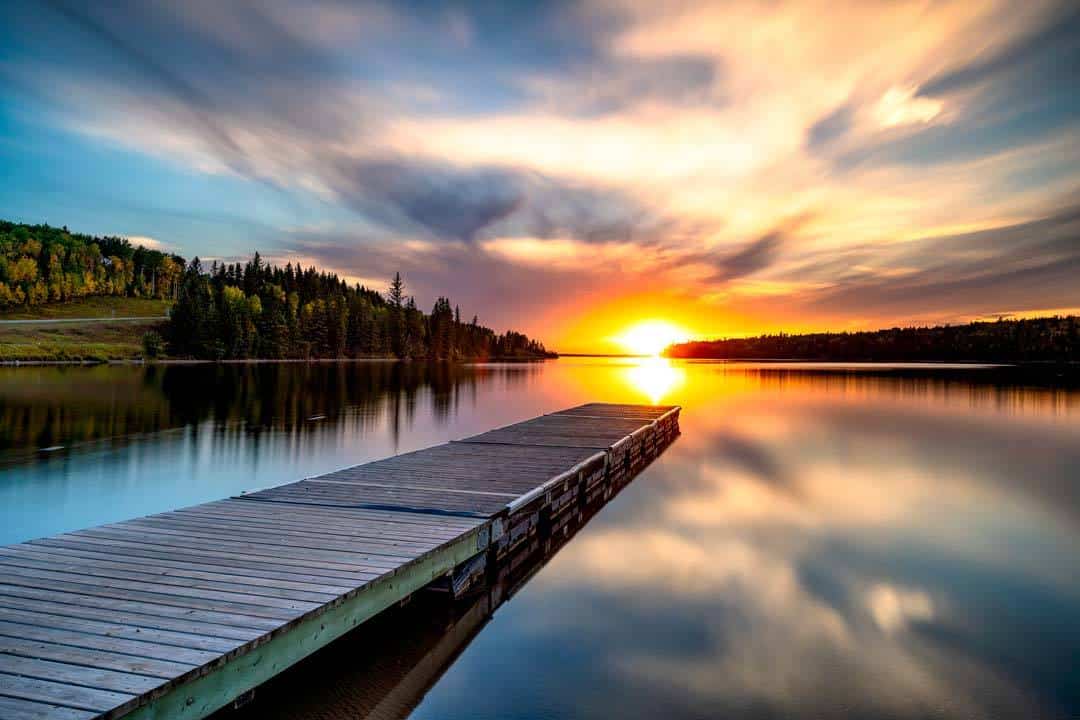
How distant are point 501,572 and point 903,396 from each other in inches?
1868

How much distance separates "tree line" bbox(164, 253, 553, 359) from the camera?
92.3 metres

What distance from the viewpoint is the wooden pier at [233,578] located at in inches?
166

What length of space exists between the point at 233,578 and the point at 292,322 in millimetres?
115216

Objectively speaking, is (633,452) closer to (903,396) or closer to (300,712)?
(300,712)

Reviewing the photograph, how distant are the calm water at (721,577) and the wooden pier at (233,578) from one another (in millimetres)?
939

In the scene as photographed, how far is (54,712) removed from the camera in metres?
3.72

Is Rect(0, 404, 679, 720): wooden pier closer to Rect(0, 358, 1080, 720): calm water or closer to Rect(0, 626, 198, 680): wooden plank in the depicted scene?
Rect(0, 626, 198, 680): wooden plank

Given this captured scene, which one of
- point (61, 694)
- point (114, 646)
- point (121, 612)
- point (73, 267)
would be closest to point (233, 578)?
point (121, 612)

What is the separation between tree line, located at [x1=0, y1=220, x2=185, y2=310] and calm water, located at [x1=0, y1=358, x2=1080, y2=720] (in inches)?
5258

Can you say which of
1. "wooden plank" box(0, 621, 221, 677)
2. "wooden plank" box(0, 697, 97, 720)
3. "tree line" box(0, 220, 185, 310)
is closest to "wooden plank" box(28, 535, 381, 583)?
"wooden plank" box(0, 621, 221, 677)

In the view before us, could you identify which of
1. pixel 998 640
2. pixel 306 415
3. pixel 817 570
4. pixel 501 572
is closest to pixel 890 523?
pixel 817 570

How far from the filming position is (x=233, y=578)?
19.9 ft

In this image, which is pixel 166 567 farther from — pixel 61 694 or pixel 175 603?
pixel 61 694

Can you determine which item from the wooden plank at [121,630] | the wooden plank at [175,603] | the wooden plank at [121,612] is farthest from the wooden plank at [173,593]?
the wooden plank at [121,630]
